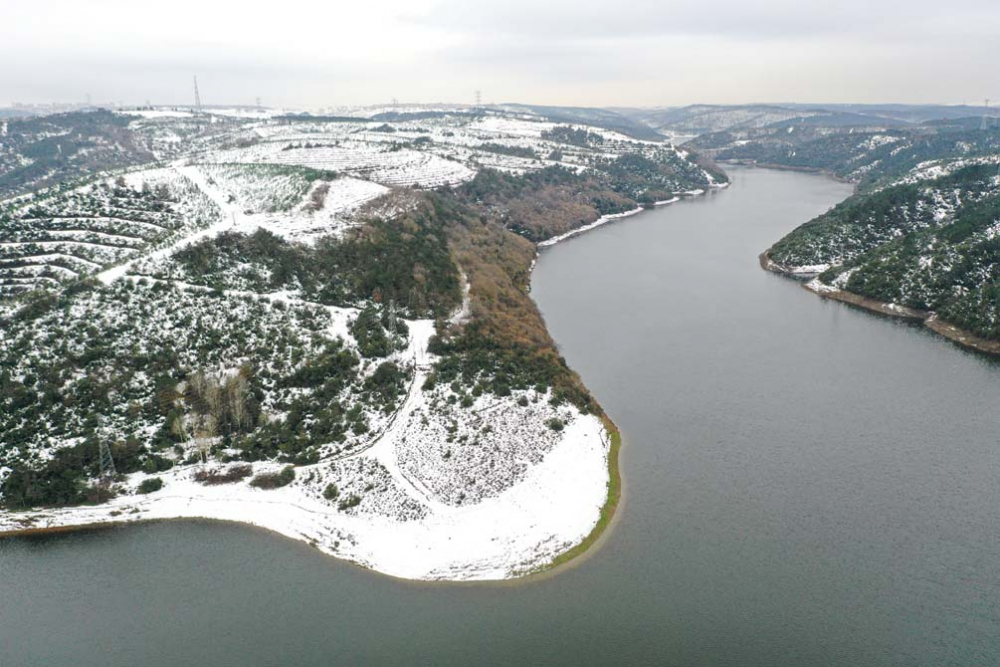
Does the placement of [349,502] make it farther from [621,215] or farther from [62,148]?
[62,148]

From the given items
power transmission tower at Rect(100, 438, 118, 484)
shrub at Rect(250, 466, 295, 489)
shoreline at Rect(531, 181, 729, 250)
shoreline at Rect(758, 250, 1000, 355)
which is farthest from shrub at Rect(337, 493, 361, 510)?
shoreline at Rect(531, 181, 729, 250)

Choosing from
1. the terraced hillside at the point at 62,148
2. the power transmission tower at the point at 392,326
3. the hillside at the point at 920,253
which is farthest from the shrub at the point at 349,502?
the terraced hillside at the point at 62,148

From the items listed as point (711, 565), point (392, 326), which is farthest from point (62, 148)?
point (711, 565)

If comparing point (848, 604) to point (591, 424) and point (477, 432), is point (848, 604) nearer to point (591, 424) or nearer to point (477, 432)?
point (591, 424)

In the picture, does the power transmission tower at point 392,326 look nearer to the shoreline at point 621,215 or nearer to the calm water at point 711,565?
the calm water at point 711,565

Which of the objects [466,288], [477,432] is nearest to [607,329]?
[466,288]
